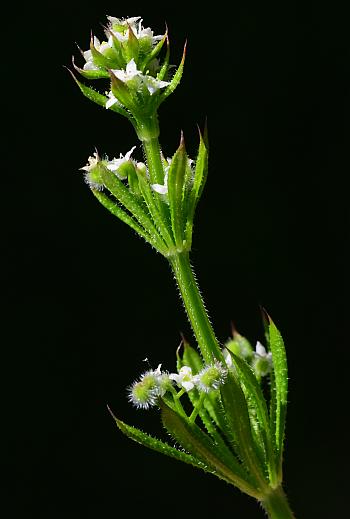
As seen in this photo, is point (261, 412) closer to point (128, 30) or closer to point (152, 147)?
point (152, 147)

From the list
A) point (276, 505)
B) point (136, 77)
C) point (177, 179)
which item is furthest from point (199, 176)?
point (276, 505)

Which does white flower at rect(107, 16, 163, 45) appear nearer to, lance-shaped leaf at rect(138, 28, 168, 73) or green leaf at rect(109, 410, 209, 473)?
lance-shaped leaf at rect(138, 28, 168, 73)

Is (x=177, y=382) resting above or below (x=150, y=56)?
below

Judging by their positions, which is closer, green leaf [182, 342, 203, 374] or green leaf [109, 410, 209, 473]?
green leaf [109, 410, 209, 473]

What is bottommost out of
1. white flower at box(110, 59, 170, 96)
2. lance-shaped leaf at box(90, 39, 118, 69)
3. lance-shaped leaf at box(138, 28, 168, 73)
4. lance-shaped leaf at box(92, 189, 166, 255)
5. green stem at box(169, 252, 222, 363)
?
green stem at box(169, 252, 222, 363)

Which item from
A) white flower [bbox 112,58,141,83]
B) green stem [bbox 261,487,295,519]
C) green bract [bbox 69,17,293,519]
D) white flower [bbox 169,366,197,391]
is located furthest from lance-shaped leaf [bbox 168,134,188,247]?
green stem [bbox 261,487,295,519]

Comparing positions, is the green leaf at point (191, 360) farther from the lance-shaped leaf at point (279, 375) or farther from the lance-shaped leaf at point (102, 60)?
the lance-shaped leaf at point (102, 60)

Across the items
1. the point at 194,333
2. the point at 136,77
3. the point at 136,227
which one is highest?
the point at 136,77
